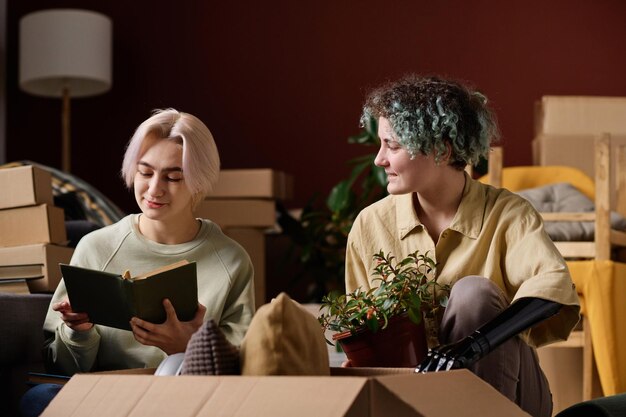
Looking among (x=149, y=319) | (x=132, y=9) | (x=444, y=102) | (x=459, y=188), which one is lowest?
(x=149, y=319)

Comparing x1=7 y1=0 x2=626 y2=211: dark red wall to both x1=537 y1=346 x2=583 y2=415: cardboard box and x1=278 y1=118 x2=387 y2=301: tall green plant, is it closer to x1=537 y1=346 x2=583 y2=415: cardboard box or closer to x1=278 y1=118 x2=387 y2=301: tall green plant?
x1=278 y1=118 x2=387 y2=301: tall green plant

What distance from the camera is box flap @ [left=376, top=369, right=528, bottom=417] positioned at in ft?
3.56

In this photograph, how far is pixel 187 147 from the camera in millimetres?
1852

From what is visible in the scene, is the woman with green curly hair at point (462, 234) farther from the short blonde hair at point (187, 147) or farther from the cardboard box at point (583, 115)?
the cardboard box at point (583, 115)

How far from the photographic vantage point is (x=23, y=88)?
4309mm

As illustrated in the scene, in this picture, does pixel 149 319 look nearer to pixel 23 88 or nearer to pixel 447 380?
pixel 447 380

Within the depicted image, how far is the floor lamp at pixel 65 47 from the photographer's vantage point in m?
4.02

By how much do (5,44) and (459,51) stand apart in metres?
2.14

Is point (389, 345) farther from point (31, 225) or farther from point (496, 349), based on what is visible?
point (31, 225)

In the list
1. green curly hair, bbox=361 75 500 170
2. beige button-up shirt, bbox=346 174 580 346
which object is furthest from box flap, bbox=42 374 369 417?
green curly hair, bbox=361 75 500 170

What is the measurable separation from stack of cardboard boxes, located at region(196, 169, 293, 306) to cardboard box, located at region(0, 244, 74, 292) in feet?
4.60

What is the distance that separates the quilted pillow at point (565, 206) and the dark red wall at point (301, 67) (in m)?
1.03

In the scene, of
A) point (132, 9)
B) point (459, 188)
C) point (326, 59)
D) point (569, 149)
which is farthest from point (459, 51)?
point (459, 188)

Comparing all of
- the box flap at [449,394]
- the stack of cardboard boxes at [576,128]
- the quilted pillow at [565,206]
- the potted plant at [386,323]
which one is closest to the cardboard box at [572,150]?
the stack of cardboard boxes at [576,128]
